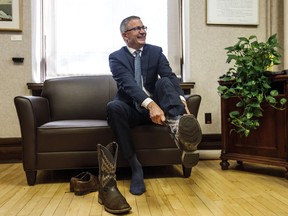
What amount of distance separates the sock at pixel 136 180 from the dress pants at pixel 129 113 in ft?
0.14

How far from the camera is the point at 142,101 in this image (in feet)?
5.45

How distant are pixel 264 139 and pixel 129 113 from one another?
987 mm

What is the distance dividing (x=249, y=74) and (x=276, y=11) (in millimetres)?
1223

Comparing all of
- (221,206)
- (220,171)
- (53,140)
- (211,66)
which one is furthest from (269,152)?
(53,140)

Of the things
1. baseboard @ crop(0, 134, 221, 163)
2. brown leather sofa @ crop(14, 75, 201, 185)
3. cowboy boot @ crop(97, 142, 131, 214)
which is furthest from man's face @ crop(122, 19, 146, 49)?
baseboard @ crop(0, 134, 221, 163)

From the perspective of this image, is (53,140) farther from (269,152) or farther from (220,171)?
(269,152)

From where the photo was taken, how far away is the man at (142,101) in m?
1.43

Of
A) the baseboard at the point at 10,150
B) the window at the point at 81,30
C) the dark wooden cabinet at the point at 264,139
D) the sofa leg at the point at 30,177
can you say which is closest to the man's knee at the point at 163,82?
the dark wooden cabinet at the point at 264,139

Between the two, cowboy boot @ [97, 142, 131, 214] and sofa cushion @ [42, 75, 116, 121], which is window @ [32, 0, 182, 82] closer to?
sofa cushion @ [42, 75, 116, 121]

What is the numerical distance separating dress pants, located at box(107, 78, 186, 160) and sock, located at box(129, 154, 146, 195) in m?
0.04

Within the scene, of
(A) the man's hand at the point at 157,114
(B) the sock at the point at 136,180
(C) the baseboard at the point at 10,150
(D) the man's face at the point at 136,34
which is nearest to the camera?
(A) the man's hand at the point at 157,114

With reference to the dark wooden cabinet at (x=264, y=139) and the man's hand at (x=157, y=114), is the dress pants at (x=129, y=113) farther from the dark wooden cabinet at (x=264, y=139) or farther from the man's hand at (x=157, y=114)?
the dark wooden cabinet at (x=264, y=139)

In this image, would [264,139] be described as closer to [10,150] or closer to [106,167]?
[106,167]

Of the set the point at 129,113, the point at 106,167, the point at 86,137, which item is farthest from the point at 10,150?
the point at 106,167
